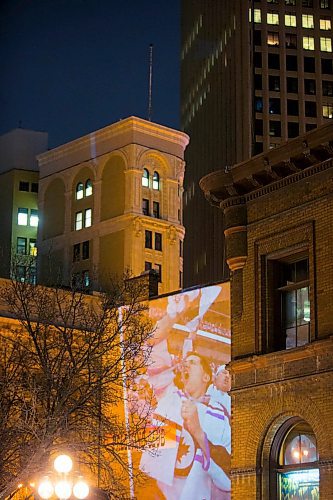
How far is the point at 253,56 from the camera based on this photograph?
124 meters

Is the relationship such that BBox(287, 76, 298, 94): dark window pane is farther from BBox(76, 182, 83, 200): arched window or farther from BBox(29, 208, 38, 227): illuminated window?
BBox(76, 182, 83, 200): arched window

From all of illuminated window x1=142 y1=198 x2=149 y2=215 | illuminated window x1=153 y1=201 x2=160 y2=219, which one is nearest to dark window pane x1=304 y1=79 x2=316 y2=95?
illuminated window x1=153 y1=201 x2=160 y2=219

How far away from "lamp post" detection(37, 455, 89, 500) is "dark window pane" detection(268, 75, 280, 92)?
338 ft

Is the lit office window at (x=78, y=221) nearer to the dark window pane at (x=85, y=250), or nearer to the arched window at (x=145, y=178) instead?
the dark window pane at (x=85, y=250)

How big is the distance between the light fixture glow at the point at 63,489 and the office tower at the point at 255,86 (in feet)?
312

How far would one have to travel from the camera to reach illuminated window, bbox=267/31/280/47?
124 meters

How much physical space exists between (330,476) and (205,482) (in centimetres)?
2020

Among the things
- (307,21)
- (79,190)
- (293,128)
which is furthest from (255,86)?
(79,190)

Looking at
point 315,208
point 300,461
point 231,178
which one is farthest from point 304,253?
point 300,461

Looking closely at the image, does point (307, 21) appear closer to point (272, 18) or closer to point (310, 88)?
point (272, 18)

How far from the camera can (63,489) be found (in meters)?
22.8

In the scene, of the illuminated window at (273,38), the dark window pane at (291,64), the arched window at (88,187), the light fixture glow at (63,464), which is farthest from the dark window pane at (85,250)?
the light fixture glow at (63,464)

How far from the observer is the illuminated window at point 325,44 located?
125688mm

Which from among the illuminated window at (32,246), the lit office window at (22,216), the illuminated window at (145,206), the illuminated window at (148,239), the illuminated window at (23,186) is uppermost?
the illuminated window at (23,186)
